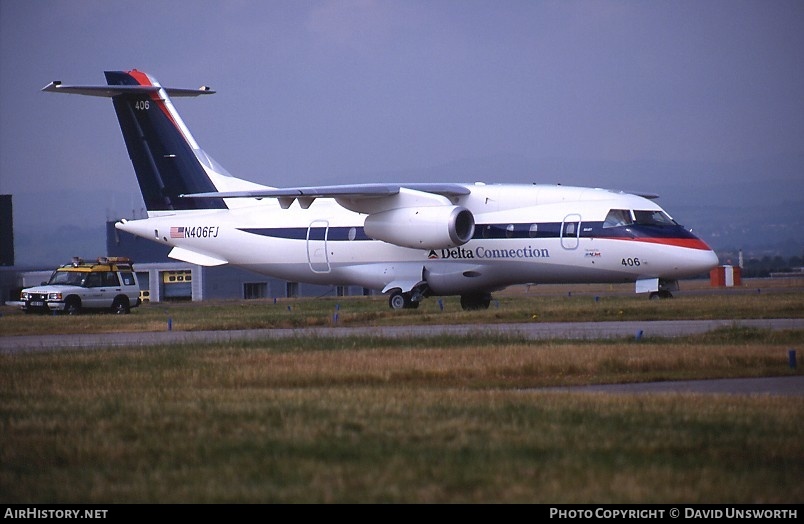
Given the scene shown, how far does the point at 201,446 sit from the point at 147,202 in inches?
1230

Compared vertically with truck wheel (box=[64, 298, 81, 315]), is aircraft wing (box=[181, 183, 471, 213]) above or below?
above

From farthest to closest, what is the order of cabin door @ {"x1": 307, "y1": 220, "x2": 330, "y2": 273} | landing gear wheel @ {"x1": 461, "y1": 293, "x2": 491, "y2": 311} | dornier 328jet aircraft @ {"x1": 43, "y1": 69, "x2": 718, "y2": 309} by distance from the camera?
cabin door @ {"x1": 307, "y1": 220, "x2": 330, "y2": 273} → landing gear wheel @ {"x1": 461, "y1": 293, "x2": 491, "y2": 311} → dornier 328jet aircraft @ {"x1": 43, "y1": 69, "x2": 718, "y2": 309}

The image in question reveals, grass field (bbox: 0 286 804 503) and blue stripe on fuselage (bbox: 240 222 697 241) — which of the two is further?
blue stripe on fuselage (bbox: 240 222 697 241)

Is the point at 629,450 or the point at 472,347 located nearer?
the point at 629,450

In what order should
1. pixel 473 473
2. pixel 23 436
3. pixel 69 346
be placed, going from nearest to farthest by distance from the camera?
pixel 473 473
pixel 23 436
pixel 69 346

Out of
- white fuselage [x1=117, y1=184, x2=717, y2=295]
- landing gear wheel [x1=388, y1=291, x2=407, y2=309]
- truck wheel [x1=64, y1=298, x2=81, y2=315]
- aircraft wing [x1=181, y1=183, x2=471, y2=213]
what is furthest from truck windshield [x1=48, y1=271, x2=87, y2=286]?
landing gear wheel [x1=388, y1=291, x2=407, y2=309]

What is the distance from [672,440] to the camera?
1066cm

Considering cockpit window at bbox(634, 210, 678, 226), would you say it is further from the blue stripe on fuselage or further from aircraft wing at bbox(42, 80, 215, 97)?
aircraft wing at bbox(42, 80, 215, 97)

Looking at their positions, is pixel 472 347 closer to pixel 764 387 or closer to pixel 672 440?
pixel 764 387
